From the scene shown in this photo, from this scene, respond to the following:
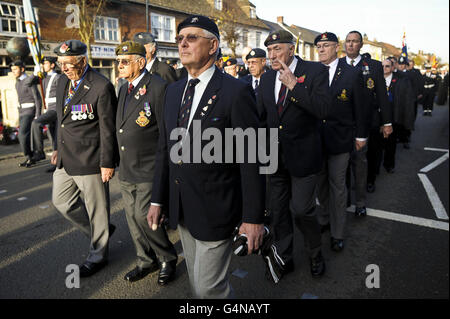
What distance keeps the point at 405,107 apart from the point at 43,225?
7.82 meters

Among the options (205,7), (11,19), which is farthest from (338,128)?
(205,7)

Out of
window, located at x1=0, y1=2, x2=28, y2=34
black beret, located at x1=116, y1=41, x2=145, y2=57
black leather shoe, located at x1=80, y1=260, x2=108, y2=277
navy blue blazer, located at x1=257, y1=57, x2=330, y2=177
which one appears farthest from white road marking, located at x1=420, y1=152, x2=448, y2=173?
window, located at x1=0, y1=2, x2=28, y2=34

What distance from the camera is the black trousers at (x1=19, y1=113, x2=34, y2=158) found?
7961 mm

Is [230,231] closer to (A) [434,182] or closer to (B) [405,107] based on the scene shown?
(A) [434,182]

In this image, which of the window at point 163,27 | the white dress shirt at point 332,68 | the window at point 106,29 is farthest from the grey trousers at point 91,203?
the window at point 163,27

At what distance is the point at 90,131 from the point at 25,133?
5.66 meters

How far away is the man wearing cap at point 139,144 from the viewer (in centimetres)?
318

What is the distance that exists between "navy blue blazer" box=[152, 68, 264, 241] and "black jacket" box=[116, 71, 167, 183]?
2.98 ft

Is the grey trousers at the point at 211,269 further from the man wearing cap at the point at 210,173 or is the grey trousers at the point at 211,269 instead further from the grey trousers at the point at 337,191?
the grey trousers at the point at 337,191

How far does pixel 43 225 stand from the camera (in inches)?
181

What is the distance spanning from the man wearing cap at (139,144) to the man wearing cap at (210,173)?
0.97 m

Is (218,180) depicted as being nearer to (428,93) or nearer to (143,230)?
(143,230)

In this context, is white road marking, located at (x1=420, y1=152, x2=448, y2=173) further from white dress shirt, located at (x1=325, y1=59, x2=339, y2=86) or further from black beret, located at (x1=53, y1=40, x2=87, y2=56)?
black beret, located at (x1=53, y1=40, x2=87, y2=56)

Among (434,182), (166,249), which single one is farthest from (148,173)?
(434,182)
